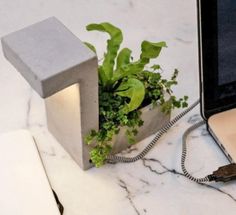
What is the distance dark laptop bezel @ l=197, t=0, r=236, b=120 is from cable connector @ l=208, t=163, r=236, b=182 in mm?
86

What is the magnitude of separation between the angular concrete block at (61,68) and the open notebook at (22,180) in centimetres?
7

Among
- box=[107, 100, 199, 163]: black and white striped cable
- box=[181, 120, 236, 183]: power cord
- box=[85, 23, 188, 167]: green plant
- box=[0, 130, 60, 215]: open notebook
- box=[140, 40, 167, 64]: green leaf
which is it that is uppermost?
box=[140, 40, 167, 64]: green leaf

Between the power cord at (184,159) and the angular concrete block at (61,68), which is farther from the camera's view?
the power cord at (184,159)

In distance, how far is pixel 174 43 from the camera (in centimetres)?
100

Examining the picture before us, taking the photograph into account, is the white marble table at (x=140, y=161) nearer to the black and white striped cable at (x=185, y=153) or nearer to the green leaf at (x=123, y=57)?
the black and white striped cable at (x=185, y=153)

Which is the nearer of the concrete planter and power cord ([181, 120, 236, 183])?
the concrete planter

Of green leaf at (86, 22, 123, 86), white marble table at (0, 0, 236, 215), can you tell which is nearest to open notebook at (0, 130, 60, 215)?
white marble table at (0, 0, 236, 215)

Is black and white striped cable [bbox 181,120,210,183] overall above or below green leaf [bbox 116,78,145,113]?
below

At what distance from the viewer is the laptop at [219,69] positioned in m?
0.69

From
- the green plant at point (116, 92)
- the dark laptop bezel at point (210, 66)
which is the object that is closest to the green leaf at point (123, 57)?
the green plant at point (116, 92)

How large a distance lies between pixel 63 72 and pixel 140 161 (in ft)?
0.74

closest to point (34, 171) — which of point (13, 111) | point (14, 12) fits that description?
point (13, 111)

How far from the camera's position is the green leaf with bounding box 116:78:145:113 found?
73 cm

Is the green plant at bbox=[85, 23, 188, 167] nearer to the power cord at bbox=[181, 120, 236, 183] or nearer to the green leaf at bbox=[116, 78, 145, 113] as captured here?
the green leaf at bbox=[116, 78, 145, 113]
